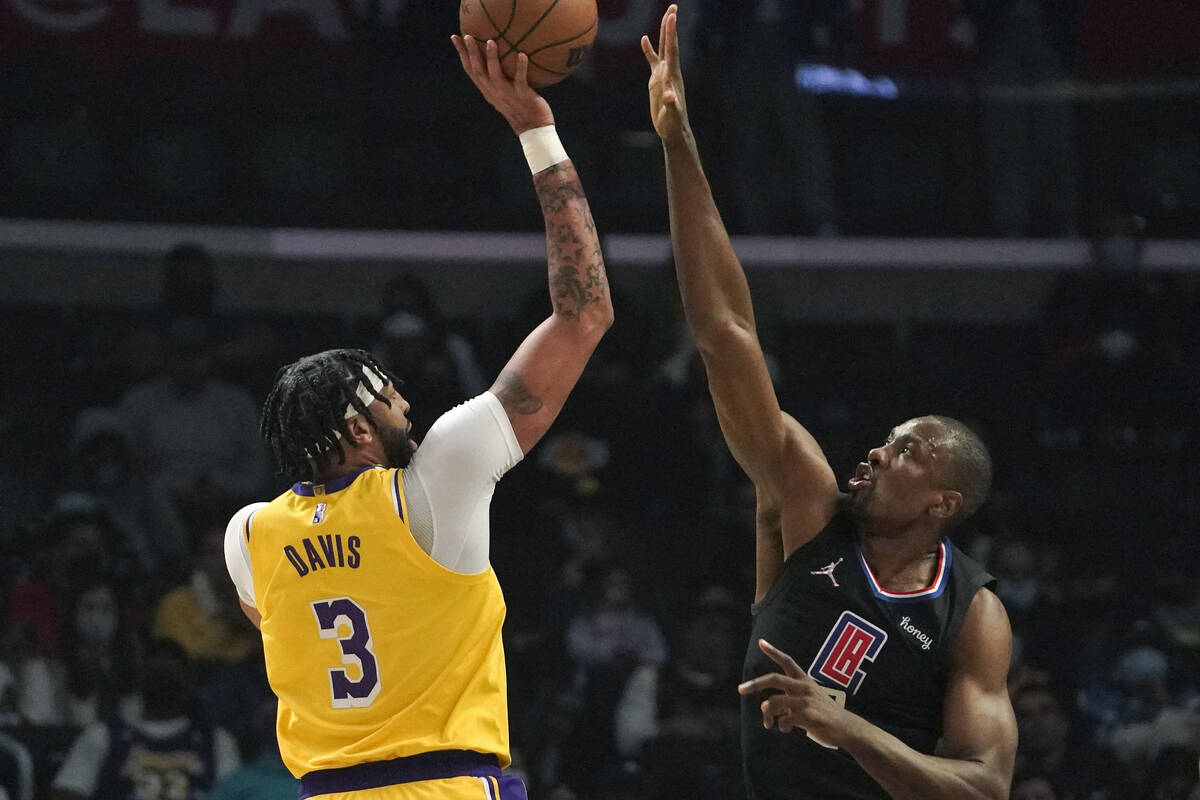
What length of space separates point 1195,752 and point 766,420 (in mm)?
4175

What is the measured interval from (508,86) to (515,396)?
697mm

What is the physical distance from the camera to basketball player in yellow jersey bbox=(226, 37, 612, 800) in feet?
9.08

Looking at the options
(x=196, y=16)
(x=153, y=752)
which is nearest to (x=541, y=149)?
(x=153, y=752)

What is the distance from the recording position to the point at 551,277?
9.75 feet

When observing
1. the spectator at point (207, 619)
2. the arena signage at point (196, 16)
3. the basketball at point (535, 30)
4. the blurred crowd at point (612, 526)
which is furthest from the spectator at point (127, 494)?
the basketball at point (535, 30)

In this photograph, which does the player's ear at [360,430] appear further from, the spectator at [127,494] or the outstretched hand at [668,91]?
the spectator at [127,494]

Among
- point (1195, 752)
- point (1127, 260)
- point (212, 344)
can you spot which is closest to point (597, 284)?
point (1195, 752)

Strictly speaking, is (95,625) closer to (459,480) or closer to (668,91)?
(668,91)

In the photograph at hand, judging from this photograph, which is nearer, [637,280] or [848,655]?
[848,655]

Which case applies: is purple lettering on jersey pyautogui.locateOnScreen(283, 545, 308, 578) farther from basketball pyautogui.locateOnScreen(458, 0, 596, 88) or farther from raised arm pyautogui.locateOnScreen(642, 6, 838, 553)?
basketball pyautogui.locateOnScreen(458, 0, 596, 88)

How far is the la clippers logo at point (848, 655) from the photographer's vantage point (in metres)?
3.25

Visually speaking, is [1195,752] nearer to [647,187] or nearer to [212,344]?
[647,187]

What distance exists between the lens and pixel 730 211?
8789mm

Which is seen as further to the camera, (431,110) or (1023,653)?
(431,110)
